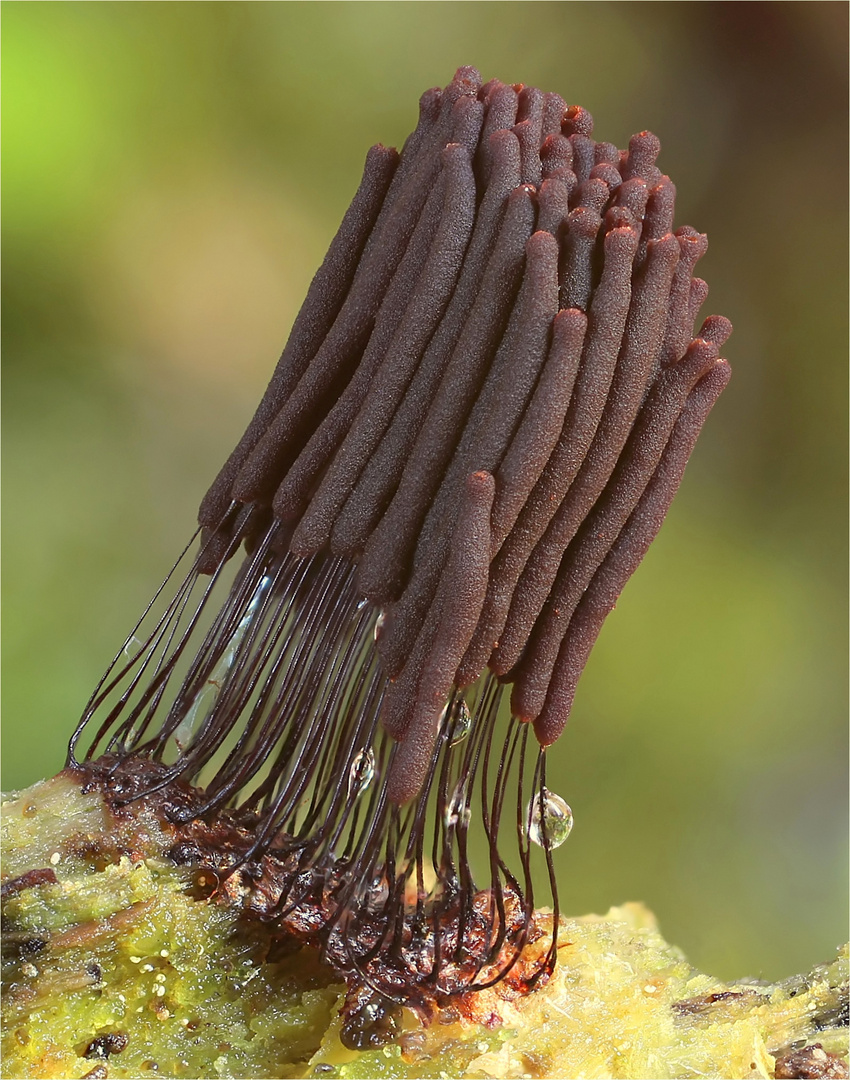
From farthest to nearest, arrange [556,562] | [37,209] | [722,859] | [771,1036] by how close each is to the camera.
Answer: [722,859], [37,209], [771,1036], [556,562]

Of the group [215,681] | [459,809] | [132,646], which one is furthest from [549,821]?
[132,646]

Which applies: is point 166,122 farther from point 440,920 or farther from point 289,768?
point 440,920

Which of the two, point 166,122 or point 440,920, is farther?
point 166,122

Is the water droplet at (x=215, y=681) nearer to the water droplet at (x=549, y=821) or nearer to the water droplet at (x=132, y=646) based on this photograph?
the water droplet at (x=132, y=646)

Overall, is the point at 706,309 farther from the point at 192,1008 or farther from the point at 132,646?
the point at 192,1008

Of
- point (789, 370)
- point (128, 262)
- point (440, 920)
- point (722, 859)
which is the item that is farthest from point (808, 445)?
point (440, 920)

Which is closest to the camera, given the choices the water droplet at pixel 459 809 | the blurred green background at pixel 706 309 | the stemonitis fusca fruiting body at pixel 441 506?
the stemonitis fusca fruiting body at pixel 441 506

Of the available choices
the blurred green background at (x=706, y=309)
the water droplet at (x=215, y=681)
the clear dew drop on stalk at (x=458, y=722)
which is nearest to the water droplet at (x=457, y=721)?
the clear dew drop on stalk at (x=458, y=722)
